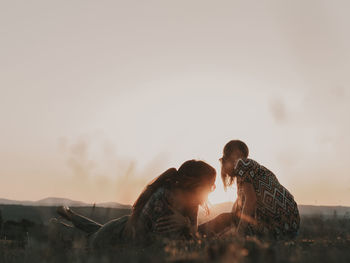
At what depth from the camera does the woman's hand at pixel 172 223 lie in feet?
18.4

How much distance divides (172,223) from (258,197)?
167 cm

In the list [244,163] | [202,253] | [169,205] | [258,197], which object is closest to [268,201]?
[258,197]

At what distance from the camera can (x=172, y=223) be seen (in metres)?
5.66

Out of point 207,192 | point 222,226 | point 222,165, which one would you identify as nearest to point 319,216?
point 222,226

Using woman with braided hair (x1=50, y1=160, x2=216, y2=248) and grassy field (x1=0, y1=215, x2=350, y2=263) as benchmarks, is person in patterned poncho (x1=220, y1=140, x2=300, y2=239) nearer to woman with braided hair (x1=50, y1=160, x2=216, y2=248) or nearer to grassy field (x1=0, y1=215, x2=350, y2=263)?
woman with braided hair (x1=50, y1=160, x2=216, y2=248)

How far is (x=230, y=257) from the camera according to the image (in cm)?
265

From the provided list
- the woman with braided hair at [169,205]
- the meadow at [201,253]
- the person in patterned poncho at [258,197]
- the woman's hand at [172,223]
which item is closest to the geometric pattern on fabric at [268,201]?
the person in patterned poncho at [258,197]

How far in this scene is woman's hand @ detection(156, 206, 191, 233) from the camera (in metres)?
5.59

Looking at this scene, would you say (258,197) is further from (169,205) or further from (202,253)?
(202,253)

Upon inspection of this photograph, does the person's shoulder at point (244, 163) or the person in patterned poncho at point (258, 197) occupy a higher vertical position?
the person's shoulder at point (244, 163)

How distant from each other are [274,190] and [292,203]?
1.61 feet

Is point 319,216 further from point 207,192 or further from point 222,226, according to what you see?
point 207,192

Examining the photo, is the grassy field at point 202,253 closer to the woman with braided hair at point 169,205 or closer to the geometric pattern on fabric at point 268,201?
the woman with braided hair at point 169,205

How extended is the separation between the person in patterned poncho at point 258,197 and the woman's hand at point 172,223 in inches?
40.4
